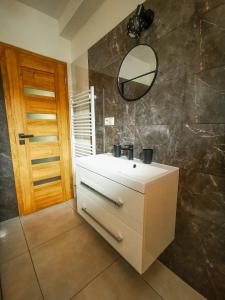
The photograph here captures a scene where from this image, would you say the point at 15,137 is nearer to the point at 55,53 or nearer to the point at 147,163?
the point at 55,53

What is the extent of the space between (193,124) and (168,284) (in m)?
1.20

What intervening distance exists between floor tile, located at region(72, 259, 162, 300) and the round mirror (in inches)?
58.5

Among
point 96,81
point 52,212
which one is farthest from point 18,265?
point 96,81

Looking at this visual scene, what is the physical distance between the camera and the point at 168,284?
1.07m

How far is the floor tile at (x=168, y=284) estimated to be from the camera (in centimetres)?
100

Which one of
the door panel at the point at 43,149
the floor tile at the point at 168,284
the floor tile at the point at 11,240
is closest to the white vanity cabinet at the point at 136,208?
→ the floor tile at the point at 168,284

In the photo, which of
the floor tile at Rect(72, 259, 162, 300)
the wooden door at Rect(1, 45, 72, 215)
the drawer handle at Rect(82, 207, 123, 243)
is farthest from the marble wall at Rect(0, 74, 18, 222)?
the floor tile at Rect(72, 259, 162, 300)

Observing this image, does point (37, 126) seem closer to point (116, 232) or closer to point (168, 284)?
point (116, 232)

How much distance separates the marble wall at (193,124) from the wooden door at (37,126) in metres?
1.32

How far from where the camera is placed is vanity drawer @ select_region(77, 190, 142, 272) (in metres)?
0.87

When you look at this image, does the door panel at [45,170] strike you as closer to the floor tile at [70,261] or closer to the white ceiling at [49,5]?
the floor tile at [70,261]

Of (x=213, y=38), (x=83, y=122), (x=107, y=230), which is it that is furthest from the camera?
(x=83, y=122)

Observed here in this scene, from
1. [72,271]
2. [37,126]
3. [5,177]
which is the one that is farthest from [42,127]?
[72,271]

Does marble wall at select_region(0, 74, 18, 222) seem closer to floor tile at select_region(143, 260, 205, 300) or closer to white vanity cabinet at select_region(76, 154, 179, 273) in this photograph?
white vanity cabinet at select_region(76, 154, 179, 273)
